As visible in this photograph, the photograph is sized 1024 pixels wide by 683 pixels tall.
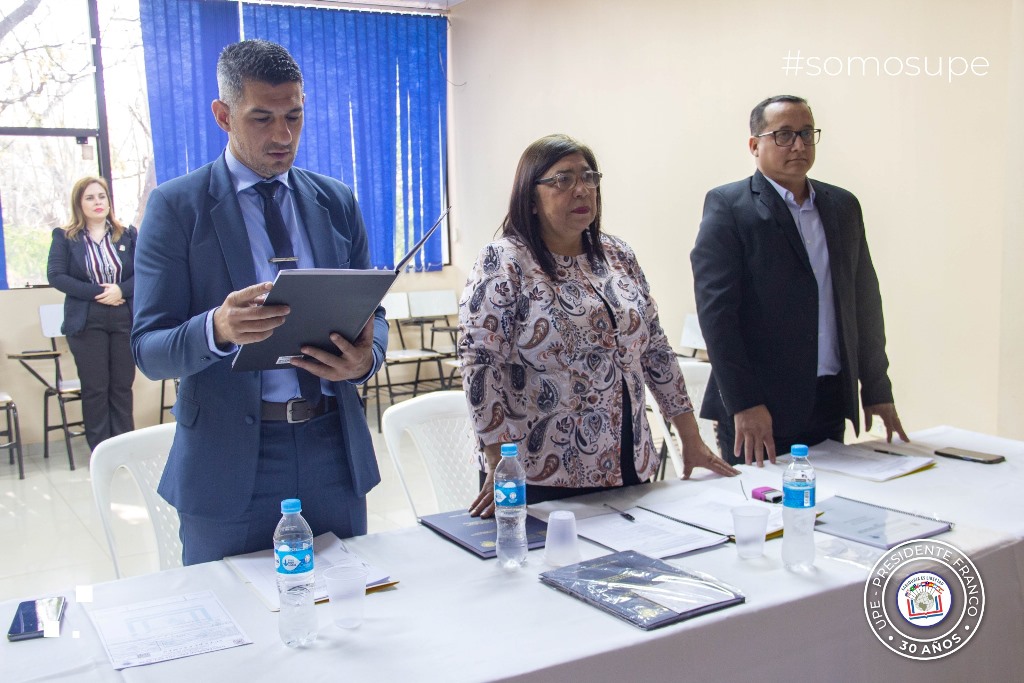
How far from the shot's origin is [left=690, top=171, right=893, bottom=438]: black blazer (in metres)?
2.44

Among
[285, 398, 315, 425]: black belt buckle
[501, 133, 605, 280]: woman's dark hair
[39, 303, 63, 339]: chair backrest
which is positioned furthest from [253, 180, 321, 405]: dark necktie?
[39, 303, 63, 339]: chair backrest

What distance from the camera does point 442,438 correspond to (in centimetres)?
267

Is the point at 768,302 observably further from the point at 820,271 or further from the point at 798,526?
the point at 798,526

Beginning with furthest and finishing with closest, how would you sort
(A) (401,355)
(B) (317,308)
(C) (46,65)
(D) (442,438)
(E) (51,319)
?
1. (A) (401,355)
2. (C) (46,65)
3. (E) (51,319)
4. (D) (442,438)
5. (B) (317,308)

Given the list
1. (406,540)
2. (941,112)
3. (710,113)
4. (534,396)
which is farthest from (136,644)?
(710,113)

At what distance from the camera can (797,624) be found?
1.46 metres

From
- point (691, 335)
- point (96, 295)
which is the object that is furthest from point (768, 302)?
point (96, 295)

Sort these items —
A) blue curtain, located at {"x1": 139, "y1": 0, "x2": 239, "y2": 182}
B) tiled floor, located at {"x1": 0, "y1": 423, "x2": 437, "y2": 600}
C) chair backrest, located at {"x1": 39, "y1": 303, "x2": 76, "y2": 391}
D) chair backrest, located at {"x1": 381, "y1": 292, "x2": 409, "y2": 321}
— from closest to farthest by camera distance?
1. tiled floor, located at {"x1": 0, "y1": 423, "x2": 437, "y2": 600}
2. chair backrest, located at {"x1": 39, "y1": 303, "x2": 76, "y2": 391}
3. blue curtain, located at {"x1": 139, "y1": 0, "x2": 239, "y2": 182}
4. chair backrest, located at {"x1": 381, "y1": 292, "x2": 409, "y2": 321}

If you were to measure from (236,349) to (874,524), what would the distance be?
130cm

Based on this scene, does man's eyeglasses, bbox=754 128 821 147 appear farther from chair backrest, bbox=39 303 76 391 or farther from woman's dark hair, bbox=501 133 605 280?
chair backrest, bbox=39 303 76 391

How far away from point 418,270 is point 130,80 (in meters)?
2.70

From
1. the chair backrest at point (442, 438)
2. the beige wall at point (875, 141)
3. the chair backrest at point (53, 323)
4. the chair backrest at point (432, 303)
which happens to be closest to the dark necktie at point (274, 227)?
the chair backrest at point (442, 438)

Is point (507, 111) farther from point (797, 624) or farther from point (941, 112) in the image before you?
point (797, 624)

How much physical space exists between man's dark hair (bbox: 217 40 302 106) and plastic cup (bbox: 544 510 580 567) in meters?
0.98
